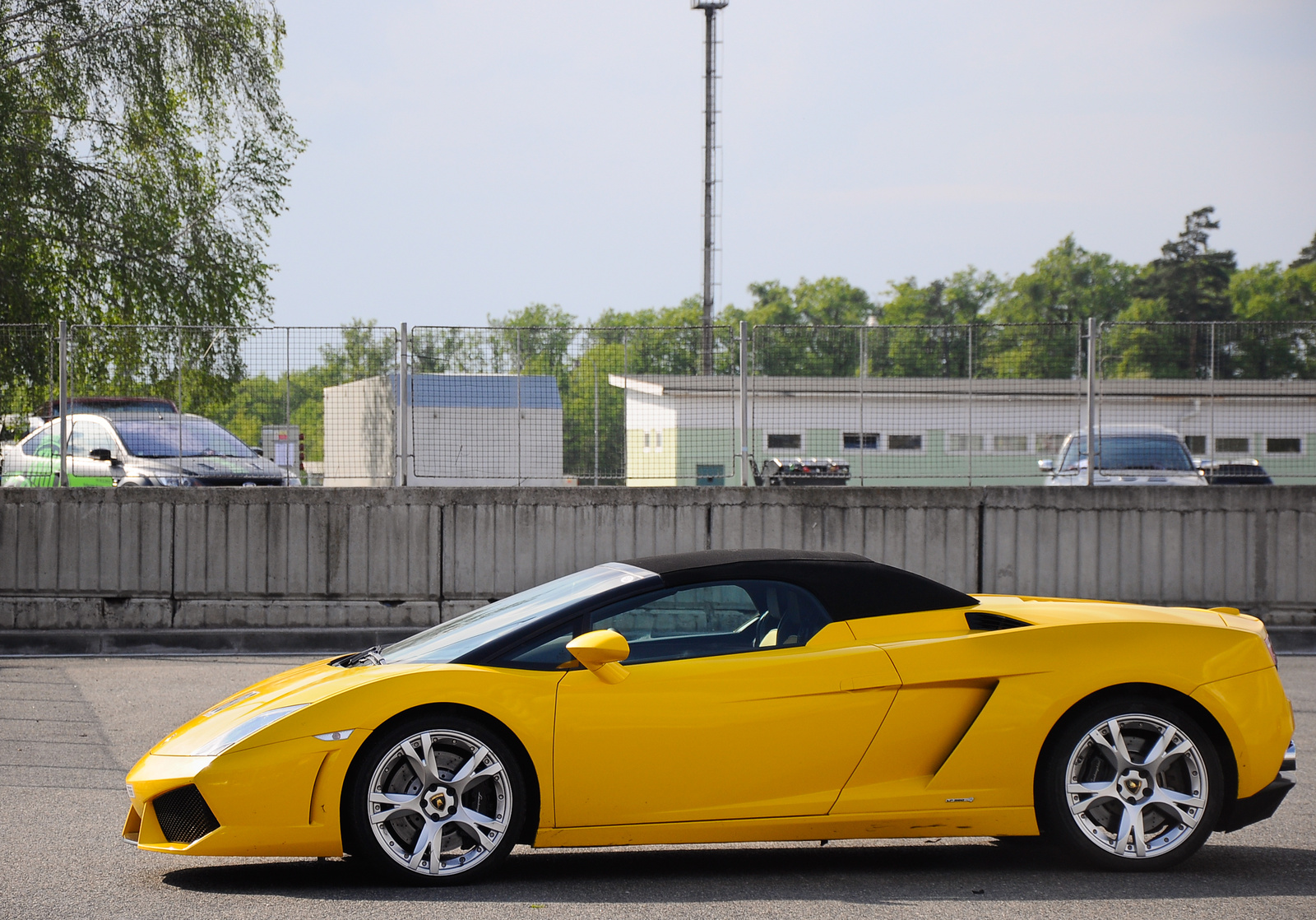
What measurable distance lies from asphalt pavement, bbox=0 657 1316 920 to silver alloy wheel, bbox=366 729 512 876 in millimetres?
122

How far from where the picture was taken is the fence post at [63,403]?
11.6m

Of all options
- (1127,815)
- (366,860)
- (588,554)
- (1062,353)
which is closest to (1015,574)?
(1062,353)

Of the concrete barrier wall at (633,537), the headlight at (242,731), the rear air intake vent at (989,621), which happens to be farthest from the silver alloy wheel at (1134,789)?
the concrete barrier wall at (633,537)

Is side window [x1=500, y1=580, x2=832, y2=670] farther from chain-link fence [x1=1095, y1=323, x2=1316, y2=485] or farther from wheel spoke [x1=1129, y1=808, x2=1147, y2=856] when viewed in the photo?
chain-link fence [x1=1095, y1=323, x2=1316, y2=485]

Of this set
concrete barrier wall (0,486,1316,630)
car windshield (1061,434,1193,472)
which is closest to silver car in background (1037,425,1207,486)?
car windshield (1061,434,1193,472)

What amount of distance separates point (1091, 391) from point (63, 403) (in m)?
10.1

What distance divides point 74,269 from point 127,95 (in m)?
3.21

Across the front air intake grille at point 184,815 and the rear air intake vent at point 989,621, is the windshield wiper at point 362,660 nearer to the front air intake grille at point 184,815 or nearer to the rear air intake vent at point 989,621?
the front air intake grille at point 184,815

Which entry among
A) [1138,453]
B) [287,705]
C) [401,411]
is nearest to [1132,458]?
[1138,453]

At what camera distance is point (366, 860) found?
13.3 ft

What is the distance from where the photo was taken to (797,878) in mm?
4336

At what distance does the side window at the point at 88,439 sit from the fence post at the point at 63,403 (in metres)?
0.07

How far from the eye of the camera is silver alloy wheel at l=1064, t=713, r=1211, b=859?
4.29 metres

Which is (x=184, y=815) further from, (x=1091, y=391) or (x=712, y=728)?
(x=1091, y=391)
